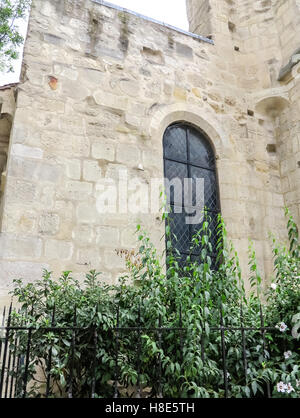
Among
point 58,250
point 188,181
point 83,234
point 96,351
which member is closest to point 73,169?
point 83,234

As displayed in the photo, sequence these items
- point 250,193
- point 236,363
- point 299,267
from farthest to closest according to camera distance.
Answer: point 250,193 < point 299,267 < point 236,363

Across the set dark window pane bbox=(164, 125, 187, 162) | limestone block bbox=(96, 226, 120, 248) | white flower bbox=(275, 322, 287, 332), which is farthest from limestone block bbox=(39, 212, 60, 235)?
white flower bbox=(275, 322, 287, 332)

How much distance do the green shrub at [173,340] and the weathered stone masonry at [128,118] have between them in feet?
3.61

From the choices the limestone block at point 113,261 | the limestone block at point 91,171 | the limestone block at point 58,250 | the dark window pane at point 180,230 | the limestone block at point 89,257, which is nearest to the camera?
the limestone block at point 58,250

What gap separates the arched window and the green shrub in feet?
6.21

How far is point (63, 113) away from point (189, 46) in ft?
8.28

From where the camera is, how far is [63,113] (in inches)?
205

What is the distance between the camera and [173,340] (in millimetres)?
3350

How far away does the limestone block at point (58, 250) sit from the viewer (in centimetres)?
455

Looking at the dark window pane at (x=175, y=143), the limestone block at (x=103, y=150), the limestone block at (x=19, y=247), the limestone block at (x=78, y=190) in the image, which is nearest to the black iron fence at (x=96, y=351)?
the limestone block at (x=19, y=247)

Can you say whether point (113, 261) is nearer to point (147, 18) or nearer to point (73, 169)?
point (73, 169)

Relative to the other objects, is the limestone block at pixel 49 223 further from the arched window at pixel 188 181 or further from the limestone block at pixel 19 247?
the arched window at pixel 188 181

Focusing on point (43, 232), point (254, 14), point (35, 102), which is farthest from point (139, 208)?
point (254, 14)
